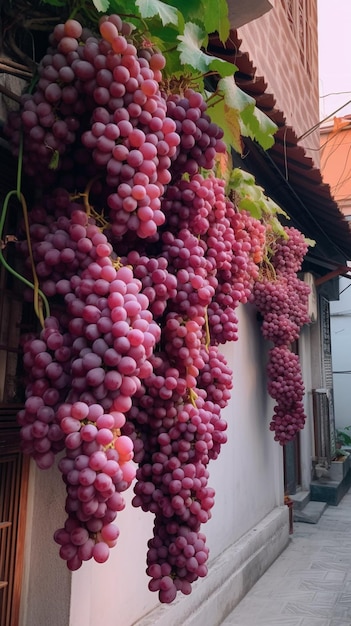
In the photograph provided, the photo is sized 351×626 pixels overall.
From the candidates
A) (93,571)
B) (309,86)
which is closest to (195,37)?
(93,571)

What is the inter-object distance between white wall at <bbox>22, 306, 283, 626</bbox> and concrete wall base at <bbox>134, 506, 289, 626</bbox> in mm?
57

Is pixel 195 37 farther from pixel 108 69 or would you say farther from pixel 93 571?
pixel 93 571

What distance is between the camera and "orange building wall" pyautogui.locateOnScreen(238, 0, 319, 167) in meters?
4.59

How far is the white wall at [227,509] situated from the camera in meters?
1.96

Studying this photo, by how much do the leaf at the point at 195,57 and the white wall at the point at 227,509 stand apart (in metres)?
1.61

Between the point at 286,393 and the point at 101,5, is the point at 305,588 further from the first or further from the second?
the point at 101,5

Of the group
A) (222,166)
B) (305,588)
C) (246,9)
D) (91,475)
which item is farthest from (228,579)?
(246,9)

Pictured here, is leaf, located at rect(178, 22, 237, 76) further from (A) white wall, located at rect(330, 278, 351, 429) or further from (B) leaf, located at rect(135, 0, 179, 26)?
(A) white wall, located at rect(330, 278, 351, 429)

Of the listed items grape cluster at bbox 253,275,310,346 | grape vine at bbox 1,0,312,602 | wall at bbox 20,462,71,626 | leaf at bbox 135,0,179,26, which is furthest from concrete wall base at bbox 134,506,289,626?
leaf at bbox 135,0,179,26

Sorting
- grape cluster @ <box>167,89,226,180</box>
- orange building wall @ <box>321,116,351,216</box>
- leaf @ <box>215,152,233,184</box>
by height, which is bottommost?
grape cluster @ <box>167,89,226,180</box>

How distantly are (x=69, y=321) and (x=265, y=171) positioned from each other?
138 inches

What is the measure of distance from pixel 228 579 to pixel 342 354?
8.52 m

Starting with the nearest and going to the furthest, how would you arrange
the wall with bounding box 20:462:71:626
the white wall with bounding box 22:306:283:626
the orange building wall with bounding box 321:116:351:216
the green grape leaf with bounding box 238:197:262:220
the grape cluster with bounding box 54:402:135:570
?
the grape cluster with bounding box 54:402:135:570 → the wall with bounding box 20:462:71:626 → the white wall with bounding box 22:306:283:626 → the green grape leaf with bounding box 238:197:262:220 → the orange building wall with bounding box 321:116:351:216

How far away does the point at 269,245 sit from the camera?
3.89 metres
